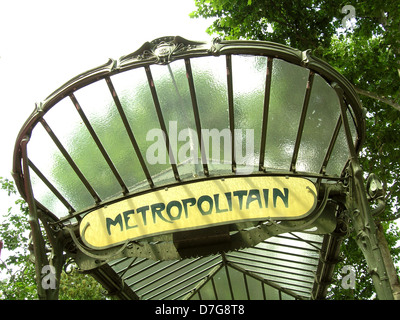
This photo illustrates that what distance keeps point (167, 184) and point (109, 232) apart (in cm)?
109

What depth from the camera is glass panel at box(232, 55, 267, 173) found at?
627 cm

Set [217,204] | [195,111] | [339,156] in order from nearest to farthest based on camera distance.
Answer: [195,111] → [217,204] → [339,156]

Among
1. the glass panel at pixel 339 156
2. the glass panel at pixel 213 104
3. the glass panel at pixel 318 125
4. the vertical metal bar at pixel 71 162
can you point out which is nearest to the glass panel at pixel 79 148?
the vertical metal bar at pixel 71 162

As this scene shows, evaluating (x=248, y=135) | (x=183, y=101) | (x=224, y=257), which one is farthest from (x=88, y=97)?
(x=224, y=257)

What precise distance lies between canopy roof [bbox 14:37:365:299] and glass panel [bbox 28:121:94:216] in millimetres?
16

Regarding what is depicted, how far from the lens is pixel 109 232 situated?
6.38 m

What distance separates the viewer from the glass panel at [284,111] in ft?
20.9

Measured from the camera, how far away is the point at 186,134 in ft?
21.9

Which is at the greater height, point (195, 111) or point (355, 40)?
point (355, 40)

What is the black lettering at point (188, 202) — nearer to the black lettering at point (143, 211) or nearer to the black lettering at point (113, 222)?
the black lettering at point (143, 211)

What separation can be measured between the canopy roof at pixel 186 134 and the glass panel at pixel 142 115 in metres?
0.02

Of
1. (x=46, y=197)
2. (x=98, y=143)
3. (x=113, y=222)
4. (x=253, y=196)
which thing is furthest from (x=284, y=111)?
(x=46, y=197)

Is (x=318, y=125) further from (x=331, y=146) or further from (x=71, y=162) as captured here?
(x=71, y=162)

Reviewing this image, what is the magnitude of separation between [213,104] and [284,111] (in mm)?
1090
